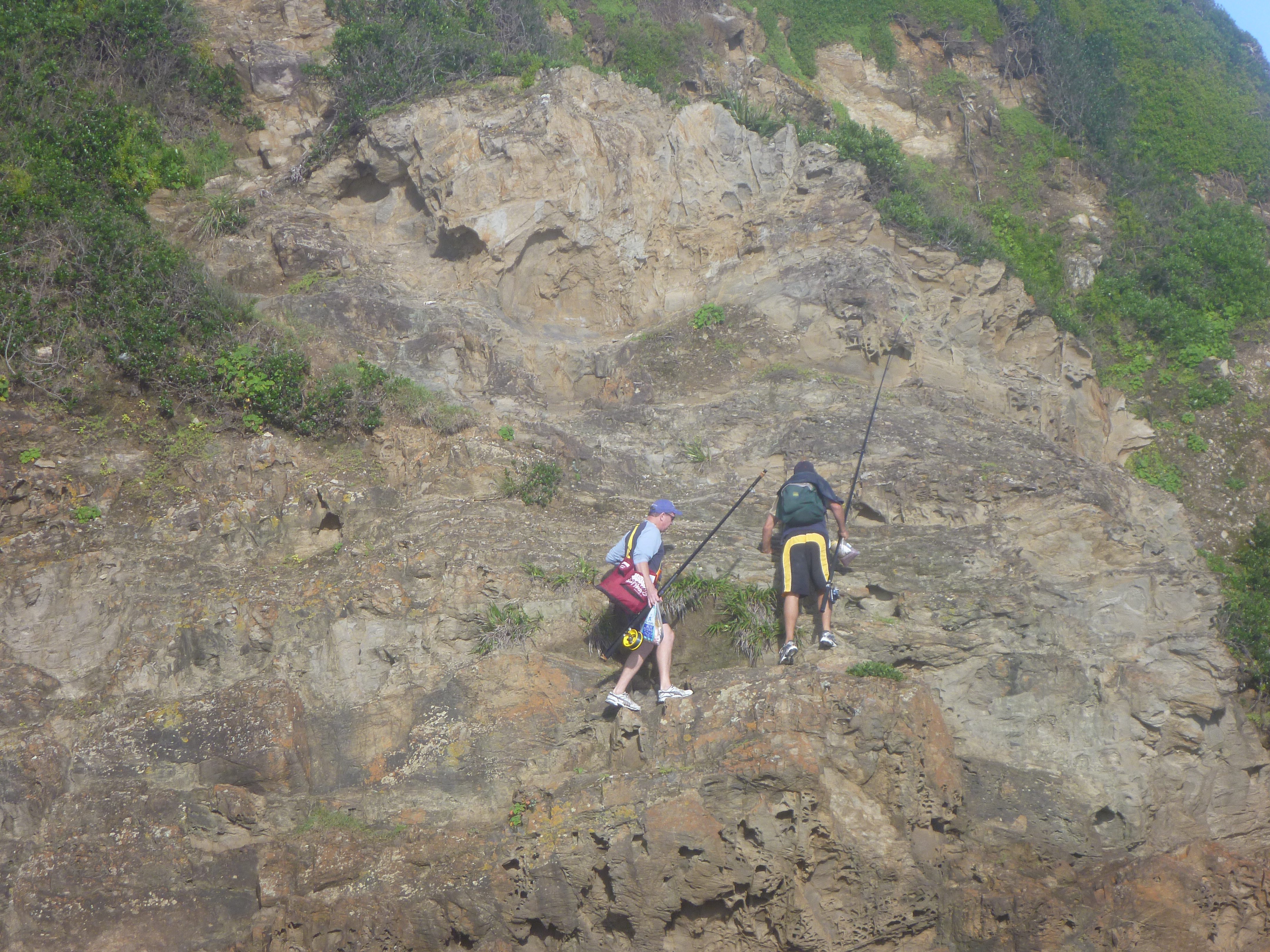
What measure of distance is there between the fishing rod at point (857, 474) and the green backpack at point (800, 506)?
1.34 feet

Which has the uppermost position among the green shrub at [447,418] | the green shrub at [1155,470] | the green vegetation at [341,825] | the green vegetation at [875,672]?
the green shrub at [1155,470]

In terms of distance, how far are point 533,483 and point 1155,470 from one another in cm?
908

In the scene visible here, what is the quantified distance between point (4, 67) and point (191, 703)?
9.69 meters

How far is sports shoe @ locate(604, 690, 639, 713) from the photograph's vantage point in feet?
27.7

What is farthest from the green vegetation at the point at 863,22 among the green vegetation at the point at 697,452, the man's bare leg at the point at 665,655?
the man's bare leg at the point at 665,655

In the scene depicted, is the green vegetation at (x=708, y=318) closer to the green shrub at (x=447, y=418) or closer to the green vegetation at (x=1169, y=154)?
the green shrub at (x=447, y=418)

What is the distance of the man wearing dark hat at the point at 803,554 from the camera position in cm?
912

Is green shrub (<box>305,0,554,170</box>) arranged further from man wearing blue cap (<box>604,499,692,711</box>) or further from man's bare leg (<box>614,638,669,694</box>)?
man's bare leg (<box>614,638,669,694</box>)

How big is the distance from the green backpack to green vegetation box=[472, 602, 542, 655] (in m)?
2.33

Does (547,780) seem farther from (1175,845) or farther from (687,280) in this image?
(687,280)

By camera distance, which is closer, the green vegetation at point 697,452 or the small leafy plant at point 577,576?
the small leafy plant at point 577,576

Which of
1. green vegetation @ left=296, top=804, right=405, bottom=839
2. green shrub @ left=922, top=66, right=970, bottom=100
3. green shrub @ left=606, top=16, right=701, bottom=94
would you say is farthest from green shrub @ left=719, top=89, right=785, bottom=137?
green vegetation @ left=296, top=804, right=405, bottom=839

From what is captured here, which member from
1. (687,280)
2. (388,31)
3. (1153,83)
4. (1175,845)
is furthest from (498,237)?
(1153,83)

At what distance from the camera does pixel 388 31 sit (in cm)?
1546
